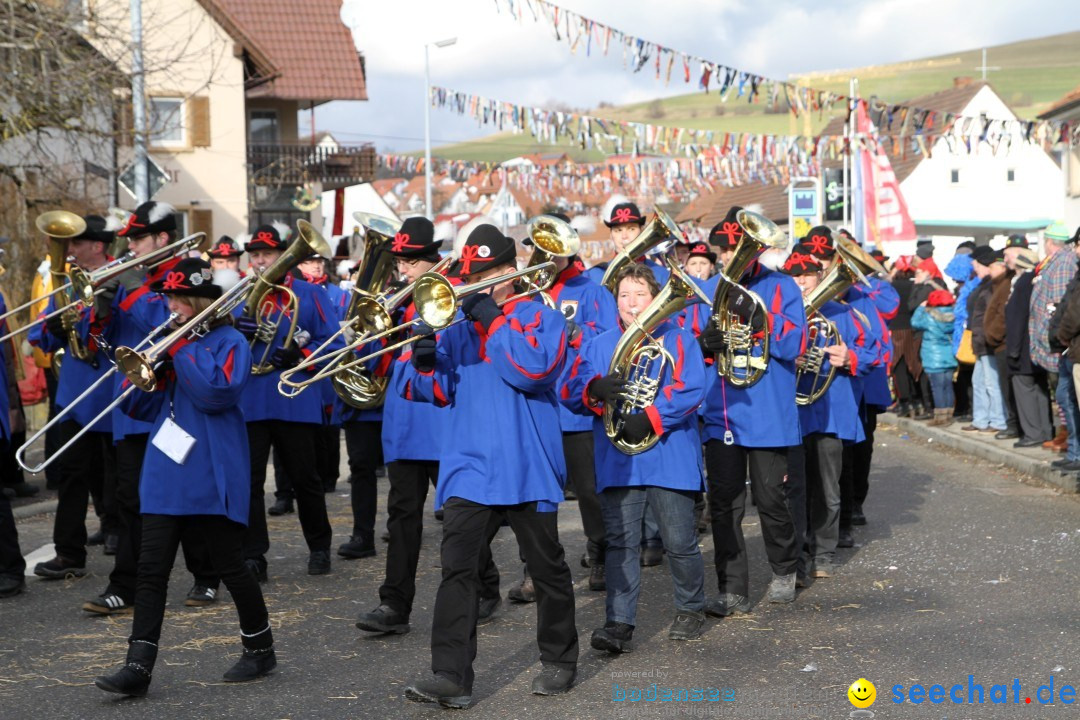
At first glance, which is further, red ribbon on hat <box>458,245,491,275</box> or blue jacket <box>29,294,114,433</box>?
blue jacket <box>29,294,114,433</box>

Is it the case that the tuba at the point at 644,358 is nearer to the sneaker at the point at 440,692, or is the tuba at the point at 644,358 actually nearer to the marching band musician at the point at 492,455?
the marching band musician at the point at 492,455

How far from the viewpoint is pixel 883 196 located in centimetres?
2680

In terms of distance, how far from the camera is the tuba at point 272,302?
25.0 ft

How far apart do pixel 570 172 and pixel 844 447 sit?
26.4m

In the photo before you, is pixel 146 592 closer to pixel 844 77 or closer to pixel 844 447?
pixel 844 447

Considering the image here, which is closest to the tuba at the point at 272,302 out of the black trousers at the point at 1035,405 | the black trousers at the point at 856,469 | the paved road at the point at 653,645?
the paved road at the point at 653,645

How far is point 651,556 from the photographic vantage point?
876 centimetres

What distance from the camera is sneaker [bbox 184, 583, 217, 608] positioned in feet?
25.5

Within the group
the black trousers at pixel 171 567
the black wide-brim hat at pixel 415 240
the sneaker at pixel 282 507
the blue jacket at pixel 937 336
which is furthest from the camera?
the blue jacket at pixel 937 336

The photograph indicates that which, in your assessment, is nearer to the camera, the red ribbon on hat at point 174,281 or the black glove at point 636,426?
the red ribbon on hat at point 174,281

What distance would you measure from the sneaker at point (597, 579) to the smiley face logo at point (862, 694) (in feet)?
8.11

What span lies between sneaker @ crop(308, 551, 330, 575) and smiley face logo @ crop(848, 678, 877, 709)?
3.89 meters

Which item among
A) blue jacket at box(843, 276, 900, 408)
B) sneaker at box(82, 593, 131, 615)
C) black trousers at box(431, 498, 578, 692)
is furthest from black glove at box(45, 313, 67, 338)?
blue jacket at box(843, 276, 900, 408)

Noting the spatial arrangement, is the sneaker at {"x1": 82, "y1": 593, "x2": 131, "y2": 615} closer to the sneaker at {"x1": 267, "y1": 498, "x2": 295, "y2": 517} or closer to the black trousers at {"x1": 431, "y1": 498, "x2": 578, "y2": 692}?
the black trousers at {"x1": 431, "y1": 498, "x2": 578, "y2": 692}
